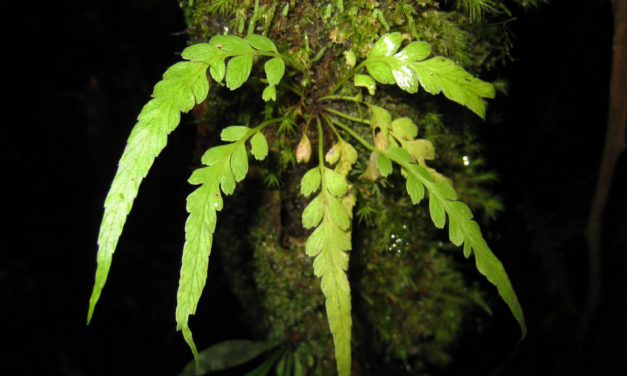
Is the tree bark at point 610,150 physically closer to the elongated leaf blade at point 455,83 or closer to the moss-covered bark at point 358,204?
the moss-covered bark at point 358,204

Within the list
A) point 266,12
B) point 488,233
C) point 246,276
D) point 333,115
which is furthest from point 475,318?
point 266,12

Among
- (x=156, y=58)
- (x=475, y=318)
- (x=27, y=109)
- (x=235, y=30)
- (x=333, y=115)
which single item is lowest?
(x=475, y=318)

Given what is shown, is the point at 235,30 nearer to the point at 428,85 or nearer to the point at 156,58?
the point at 428,85

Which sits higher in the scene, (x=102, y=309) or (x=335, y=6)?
(x=335, y=6)

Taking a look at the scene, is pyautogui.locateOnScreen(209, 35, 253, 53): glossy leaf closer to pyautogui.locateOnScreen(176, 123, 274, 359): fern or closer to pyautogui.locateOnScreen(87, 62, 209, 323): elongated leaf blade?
pyautogui.locateOnScreen(87, 62, 209, 323): elongated leaf blade

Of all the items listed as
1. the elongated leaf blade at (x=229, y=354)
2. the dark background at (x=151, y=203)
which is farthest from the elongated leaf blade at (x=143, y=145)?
the dark background at (x=151, y=203)

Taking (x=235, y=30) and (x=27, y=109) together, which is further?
(x=27, y=109)

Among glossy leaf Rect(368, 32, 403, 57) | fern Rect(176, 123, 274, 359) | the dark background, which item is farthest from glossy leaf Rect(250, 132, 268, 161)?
the dark background

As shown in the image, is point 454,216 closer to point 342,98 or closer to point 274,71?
point 342,98
